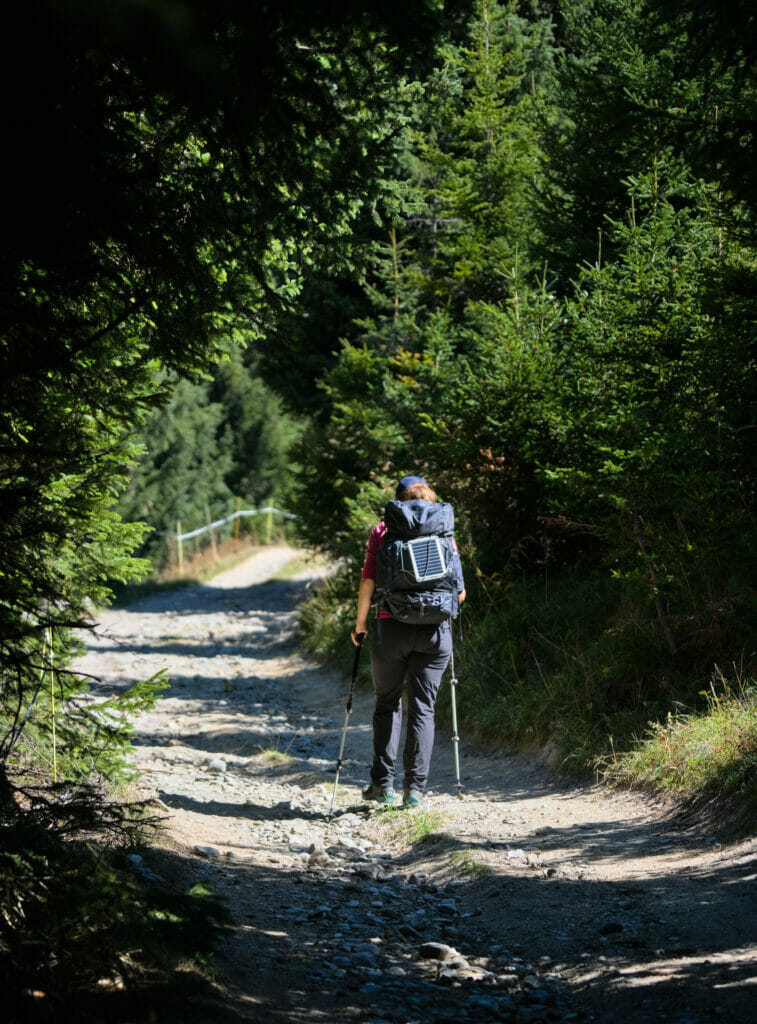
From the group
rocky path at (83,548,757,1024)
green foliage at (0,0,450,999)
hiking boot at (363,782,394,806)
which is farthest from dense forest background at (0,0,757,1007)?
hiking boot at (363,782,394,806)

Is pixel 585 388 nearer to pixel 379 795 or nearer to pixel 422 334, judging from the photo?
pixel 379 795

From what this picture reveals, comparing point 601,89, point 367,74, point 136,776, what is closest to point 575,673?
point 136,776

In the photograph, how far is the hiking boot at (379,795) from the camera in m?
7.04

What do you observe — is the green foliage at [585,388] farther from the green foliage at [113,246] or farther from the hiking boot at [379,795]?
the hiking boot at [379,795]

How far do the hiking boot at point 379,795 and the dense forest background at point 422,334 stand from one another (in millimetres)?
1569

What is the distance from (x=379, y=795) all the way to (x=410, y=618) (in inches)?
59.0

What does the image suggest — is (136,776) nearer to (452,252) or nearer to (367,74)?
(367,74)

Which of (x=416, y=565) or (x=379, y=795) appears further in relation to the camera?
(x=379, y=795)

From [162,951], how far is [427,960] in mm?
1540

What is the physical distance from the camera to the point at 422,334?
41.3ft

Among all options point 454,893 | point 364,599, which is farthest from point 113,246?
point 454,893

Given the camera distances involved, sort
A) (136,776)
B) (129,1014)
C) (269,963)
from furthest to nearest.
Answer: (136,776) → (269,963) → (129,1014)

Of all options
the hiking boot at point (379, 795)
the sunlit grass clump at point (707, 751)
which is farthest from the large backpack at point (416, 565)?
the sunlit grass clump at point (707, 751)

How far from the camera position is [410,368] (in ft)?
40.7
